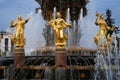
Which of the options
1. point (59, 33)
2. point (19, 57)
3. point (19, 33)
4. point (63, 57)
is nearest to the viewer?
point (63, 57)

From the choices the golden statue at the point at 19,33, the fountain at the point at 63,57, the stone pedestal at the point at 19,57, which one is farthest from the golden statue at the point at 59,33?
the golden statue at the point at 19,33

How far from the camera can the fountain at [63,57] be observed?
20297 millimetres

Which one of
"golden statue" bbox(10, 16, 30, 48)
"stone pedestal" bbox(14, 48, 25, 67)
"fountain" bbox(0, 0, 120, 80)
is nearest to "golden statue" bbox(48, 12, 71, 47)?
"fountain" bbox(0, 0, 120, 80)

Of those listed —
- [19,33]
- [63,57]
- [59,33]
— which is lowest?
[63,57]

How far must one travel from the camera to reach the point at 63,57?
20.5m

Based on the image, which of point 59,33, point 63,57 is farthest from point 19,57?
point 63,57

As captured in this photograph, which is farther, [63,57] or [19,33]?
[19,33]

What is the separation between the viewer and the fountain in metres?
20.3

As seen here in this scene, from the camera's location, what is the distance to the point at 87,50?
78.3 ft

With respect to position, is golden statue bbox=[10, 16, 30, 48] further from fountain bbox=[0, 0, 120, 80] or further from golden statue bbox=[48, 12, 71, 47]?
golden statue bbox=[48, 12, 71, 47]

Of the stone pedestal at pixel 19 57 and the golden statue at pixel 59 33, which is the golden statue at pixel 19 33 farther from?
the golden statue at pixel 59 33

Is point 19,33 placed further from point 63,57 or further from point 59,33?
point 63,57

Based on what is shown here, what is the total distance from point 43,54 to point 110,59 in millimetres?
4160

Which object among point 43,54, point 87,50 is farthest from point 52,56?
point 87,50
